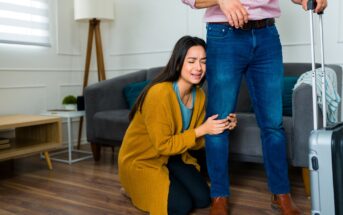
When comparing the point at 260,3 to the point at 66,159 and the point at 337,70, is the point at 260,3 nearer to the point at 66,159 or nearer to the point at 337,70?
the point at 337,70

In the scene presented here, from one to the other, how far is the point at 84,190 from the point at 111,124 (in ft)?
1.82

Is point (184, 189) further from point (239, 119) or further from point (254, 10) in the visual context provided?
point (254, 10)

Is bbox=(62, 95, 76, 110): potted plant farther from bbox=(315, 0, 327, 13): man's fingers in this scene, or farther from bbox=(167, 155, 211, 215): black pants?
bbox=(315, 0, 327, 13): man's fingers

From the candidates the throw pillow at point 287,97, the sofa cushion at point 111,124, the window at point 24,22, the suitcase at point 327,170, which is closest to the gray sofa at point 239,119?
the sofa cushion at point 111,124

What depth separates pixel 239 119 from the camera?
6.88ft

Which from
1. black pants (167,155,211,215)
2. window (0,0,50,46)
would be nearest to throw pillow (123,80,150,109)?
window (0,0,50,46)

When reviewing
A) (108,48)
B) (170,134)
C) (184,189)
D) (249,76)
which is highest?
(108,48)

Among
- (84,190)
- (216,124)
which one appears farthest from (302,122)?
(84,190)

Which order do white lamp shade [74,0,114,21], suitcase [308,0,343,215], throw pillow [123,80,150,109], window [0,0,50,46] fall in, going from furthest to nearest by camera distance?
white lamp shade [74,0,114,21] → window [0,0,50,46] → throw pillow [123,80,150,109] → suitcase [308,0,343,215]

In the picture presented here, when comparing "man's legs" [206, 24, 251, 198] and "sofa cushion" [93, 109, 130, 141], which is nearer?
"man's legs" [206, 24, 251, 198]

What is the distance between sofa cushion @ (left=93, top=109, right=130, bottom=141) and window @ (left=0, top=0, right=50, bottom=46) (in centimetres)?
101

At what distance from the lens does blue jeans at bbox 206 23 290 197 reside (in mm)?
1438

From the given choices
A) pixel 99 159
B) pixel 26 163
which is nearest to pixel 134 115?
pixel 99 159

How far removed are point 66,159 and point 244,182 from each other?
1482mm
